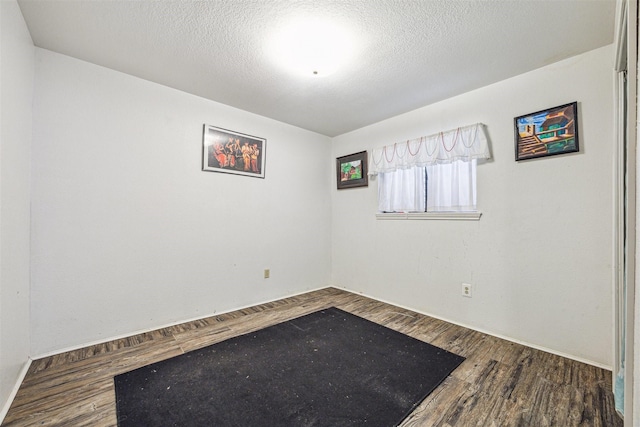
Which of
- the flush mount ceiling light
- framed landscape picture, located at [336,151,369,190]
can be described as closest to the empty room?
the flush mount ceiling light

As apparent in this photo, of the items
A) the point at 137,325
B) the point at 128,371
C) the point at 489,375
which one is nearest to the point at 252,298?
the point at 137,325

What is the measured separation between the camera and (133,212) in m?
2.26

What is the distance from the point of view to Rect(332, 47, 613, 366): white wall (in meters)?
1.84

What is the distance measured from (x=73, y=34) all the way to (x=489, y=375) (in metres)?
3.54

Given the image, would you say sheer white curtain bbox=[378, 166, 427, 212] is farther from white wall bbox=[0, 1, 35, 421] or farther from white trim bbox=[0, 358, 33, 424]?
white trim bbox=[0, 358, 33, 424]

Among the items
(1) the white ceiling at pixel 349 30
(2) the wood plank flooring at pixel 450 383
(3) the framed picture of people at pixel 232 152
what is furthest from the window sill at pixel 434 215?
(3) the framed picture of people at pixel 232 152

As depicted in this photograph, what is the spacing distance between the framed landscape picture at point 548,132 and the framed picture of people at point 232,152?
8.25ft

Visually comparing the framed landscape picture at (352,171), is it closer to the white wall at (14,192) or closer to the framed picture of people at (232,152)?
the framed picture of people at (232,152)

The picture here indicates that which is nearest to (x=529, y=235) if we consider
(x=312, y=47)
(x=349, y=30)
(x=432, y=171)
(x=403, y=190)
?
(x=432, y=171)

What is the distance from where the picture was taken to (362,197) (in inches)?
138

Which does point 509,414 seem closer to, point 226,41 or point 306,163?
point 226,41

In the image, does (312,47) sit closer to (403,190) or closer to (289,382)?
(403,190)

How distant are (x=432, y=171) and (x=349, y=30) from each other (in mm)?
1665

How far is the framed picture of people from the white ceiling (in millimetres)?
425
